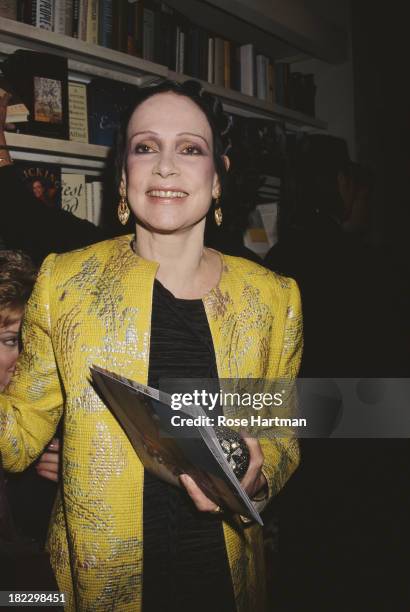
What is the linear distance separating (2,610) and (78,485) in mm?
224

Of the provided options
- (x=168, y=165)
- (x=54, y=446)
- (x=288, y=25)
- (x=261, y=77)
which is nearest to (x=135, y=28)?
(x=261, y=77)

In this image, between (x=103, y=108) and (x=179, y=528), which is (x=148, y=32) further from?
(x=179, y=528)

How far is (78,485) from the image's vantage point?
83cm

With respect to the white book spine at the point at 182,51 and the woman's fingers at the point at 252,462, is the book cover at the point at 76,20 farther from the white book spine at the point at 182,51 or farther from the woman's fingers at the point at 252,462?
the woman's fingers at the point at 252,462

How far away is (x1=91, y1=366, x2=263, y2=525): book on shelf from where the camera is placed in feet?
2.02

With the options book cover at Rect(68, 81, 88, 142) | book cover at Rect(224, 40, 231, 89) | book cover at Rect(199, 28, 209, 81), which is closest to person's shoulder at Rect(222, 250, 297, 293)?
book cover at Rect(68, 81, 88, 142)

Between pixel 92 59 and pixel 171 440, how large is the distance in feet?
5.65

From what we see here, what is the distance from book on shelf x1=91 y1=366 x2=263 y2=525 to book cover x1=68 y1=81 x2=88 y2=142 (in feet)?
4.76

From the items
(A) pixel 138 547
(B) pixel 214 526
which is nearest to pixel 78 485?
(A) pixel 138 547

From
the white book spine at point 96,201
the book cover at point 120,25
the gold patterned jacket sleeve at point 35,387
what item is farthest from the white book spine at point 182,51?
the gold patterned jacket sleeve at point 35,387

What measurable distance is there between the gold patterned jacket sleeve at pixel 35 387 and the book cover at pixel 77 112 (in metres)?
1.23

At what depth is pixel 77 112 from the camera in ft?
6.48

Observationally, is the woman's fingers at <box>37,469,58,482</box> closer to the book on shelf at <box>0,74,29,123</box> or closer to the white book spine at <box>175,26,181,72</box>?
the book on shelf at <box>0,74,29,123</box>

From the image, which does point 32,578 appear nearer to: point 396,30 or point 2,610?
point 2,610
